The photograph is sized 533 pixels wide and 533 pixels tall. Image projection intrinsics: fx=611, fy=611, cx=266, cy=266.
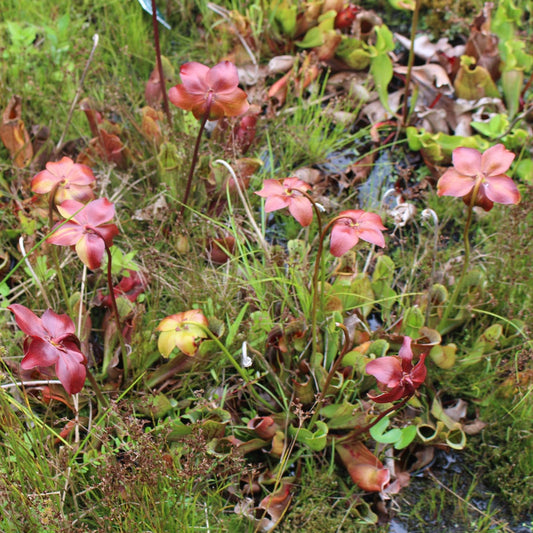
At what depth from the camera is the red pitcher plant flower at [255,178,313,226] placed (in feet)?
5.44

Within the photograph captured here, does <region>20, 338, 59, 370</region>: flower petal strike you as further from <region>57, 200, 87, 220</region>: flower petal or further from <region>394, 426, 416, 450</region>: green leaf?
<region>394, 426, 416, 450</region>: green leaf

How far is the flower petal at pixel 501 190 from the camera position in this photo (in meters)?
1.63

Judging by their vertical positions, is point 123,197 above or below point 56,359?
below

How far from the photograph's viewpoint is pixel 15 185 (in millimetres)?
2586

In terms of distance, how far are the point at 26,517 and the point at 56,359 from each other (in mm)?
498

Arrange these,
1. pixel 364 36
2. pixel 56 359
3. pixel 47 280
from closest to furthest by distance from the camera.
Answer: pixel 56 359, pixel 47 280, pixel 364 36

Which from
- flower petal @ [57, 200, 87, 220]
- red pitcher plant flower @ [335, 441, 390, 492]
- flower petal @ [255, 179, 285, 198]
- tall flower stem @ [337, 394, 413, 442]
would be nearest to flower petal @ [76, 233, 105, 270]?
flower petal @ [57, 200, 87, 220]

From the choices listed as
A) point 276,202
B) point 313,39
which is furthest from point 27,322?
point 313,39

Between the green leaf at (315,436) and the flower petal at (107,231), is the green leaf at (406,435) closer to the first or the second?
the green leaf at (315,436)

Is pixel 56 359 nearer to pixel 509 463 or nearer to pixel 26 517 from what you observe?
pixel 26 517

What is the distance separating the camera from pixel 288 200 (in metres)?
1.68

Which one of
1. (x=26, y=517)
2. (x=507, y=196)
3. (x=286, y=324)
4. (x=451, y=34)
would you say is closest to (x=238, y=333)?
(x=286, y=324)

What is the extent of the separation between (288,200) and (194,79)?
22.8 inches

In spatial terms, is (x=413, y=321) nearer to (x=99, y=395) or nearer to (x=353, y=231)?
(x=353, y=231)
